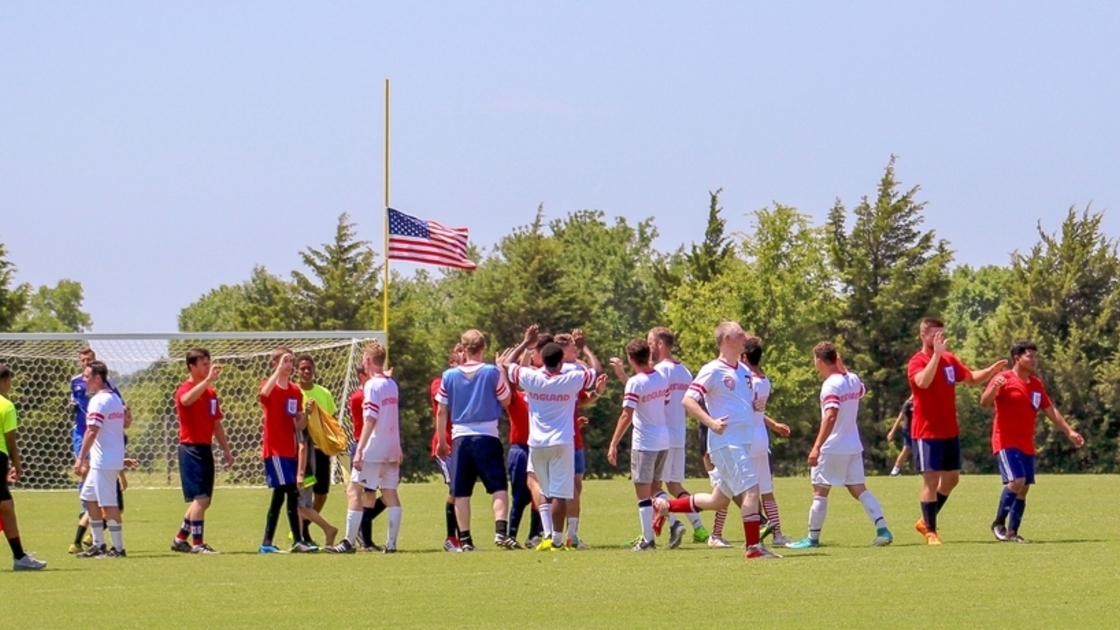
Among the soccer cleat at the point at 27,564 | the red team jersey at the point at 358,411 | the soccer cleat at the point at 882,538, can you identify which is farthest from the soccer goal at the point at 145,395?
the soccer cleat at the point at 882,538

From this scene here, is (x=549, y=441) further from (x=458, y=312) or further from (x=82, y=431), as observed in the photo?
(x=458, y=312)

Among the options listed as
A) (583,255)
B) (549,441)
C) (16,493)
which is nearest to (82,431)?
(549,441)

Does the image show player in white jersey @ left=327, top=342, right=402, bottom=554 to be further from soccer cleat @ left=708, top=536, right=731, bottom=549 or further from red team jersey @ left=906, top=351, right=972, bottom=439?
red team jersey @ left=906, top=351, right=972, bottom=439

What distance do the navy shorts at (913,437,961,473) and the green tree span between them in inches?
1975

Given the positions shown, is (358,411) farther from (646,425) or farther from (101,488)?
(646,425)

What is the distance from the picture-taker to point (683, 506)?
1428 cm

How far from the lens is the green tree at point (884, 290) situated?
218ft

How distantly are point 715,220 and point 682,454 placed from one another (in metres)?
52.1

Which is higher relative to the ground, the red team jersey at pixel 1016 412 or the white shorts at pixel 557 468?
the red team jersey at pixel 1016 412

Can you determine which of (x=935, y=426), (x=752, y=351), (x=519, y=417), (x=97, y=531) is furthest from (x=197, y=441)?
(x=935, y=426)

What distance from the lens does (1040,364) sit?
6556 cm

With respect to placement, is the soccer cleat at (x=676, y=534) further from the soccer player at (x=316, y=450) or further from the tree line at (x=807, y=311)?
the tree line at (x=807, y=311)

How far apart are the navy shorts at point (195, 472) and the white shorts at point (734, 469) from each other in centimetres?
548

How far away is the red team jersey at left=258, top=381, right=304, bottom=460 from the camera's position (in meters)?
16.2
